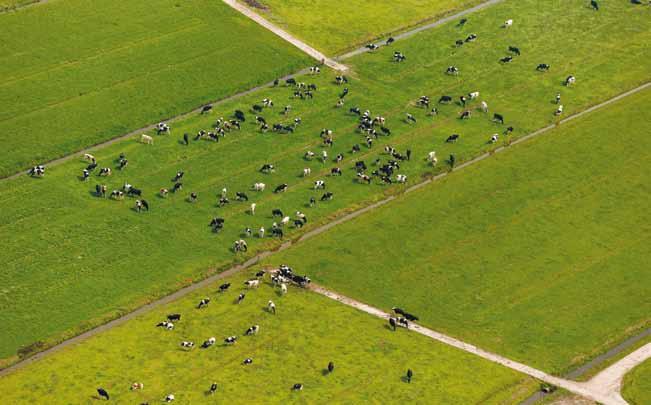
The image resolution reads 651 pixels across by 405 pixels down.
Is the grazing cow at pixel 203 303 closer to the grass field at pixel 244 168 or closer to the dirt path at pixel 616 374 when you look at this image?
the grass field at pixel 244 168

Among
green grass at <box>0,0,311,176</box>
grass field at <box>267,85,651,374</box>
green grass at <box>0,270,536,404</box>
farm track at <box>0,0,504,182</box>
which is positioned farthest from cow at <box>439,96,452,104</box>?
green grass at <box>0,270,536,404</box>

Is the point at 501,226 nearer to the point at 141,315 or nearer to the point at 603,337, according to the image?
the point at 603,337

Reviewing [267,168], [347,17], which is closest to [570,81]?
[347,17]

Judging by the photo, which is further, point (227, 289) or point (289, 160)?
point (289, 160)

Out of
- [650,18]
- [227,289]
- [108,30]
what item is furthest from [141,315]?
[650,18]

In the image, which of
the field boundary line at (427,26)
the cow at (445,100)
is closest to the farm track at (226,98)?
the field boundary line at (427,26)
